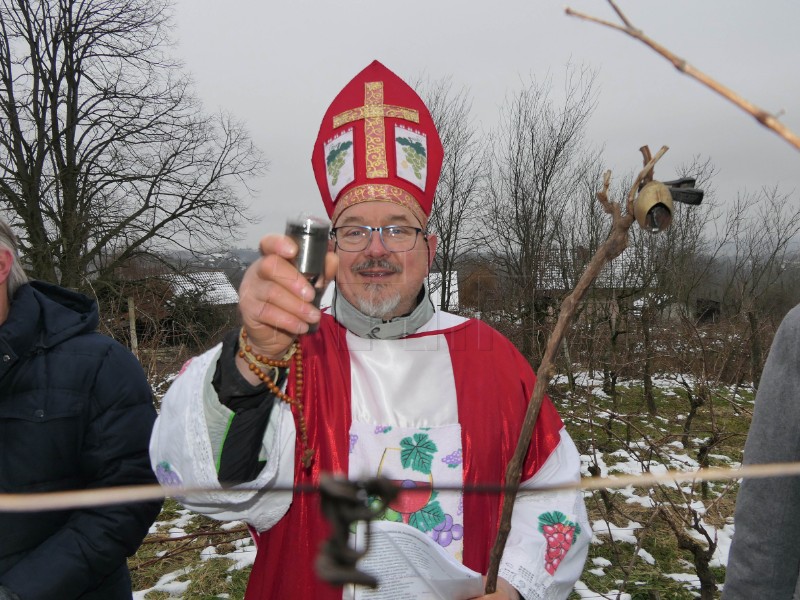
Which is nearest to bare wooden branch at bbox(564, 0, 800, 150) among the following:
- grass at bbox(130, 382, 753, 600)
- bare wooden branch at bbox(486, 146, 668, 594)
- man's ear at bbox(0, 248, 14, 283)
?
bare wooden branch at bbox(486, 146, 668, 594)

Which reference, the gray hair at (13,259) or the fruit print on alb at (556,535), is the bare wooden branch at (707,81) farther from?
the gray hair at (13,259)

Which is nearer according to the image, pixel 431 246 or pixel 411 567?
pixel 411 567

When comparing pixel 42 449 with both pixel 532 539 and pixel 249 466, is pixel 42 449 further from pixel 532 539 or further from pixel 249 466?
pixel 532 539

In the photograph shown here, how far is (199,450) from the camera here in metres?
1.43

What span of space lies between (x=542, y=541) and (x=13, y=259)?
1996 millimetres

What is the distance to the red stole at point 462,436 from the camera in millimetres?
1775

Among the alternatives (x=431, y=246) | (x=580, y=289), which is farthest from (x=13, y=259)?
(x=580, y=289)

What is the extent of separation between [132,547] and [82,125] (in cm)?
1639

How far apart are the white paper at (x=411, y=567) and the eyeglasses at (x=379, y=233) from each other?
1026mm

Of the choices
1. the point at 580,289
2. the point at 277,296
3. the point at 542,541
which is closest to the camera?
the point at 580,289

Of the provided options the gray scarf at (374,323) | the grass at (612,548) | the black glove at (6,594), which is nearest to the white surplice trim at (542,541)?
the gray scarf at (374,323)

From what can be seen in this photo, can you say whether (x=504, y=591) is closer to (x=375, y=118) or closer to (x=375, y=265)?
(x=375, y=265)

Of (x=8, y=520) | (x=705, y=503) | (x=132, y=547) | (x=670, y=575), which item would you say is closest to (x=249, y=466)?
(x=132, y=547)

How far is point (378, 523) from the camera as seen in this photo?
1438 mm
